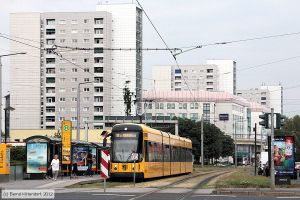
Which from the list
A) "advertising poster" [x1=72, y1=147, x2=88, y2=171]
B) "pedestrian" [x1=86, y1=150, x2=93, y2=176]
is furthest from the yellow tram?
"pedestrian" [x1=86, y1=150, x2=93, y2=176]

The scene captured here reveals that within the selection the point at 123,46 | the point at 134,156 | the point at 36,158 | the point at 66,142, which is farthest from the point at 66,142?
the point at 123,46

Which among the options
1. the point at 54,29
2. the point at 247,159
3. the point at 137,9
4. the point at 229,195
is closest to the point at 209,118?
the point at 247,159

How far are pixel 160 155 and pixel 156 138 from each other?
1.30m

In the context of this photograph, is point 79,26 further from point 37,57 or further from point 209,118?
point 209,118

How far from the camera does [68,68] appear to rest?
146000mm

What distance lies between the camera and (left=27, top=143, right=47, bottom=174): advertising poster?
1483 inches

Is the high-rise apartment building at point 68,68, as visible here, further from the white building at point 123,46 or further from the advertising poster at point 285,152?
the advertising poster at point 285,152

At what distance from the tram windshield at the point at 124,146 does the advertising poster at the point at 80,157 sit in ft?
23.9

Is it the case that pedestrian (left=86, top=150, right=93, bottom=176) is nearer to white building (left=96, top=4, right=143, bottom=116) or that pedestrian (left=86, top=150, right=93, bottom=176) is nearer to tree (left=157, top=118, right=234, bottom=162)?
tree (left=157, top=118, right=234, bottom=162)

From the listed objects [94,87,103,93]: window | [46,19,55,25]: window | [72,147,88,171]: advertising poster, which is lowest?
[72,147,88,171]: advertising poster

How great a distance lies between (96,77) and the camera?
→ 5664 inches

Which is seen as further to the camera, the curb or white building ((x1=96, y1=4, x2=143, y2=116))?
white building ((x1=96, y1=4, x2=143, y2=116))

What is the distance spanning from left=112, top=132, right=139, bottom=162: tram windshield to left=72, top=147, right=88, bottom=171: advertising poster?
23.9 ft

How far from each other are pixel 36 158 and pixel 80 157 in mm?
6285
